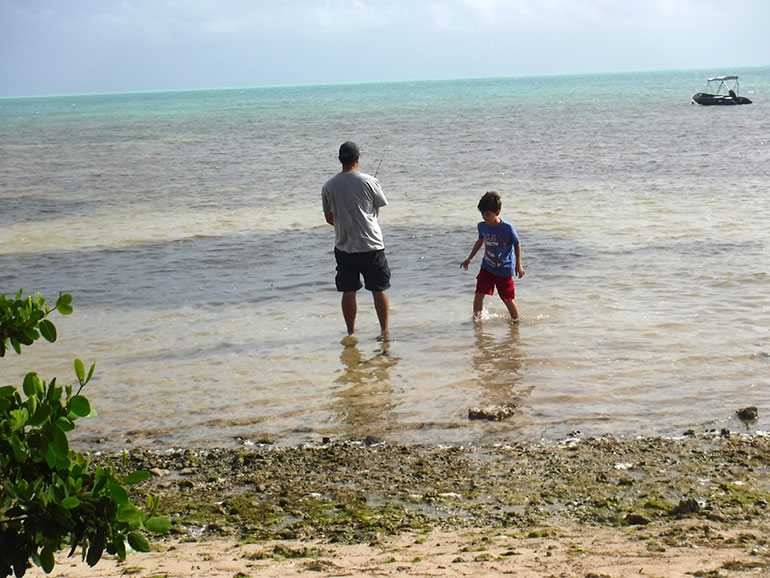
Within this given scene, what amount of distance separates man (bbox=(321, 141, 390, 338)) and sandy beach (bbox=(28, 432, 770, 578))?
251 centimetres

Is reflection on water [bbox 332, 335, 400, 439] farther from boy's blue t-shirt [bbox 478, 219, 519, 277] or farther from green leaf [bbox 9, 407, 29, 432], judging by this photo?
green leaf [bbox 9, 407, 29, 432]

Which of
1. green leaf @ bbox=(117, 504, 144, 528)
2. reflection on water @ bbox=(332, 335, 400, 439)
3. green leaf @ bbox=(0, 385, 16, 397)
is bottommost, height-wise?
reflection on water @ bbox=(332, 335, 400, 439)

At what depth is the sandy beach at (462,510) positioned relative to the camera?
352 centimetres

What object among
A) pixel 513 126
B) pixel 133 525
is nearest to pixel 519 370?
pixel 133 525

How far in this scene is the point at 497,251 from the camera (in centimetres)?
792

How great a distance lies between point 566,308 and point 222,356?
11.2 ft

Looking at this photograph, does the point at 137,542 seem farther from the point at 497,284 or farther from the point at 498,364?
the point at 497,284

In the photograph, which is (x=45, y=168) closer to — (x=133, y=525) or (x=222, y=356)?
(x=222, y=356)

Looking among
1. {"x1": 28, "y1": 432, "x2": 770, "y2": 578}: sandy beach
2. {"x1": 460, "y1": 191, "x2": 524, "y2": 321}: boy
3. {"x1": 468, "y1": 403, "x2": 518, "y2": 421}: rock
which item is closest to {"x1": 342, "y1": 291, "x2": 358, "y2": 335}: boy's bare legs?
{"x1": 460, "y1": 191, "x2": 524, "y2": 321}: boy

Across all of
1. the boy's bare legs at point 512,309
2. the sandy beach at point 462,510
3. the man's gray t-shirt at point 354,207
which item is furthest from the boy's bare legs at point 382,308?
the sandy beach at point 462,510

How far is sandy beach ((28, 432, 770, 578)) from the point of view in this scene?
352 cm

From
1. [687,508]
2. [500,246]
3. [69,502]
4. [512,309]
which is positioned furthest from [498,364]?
[69,502]

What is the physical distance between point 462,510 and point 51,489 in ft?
8.46

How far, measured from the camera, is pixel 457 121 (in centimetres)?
5009
